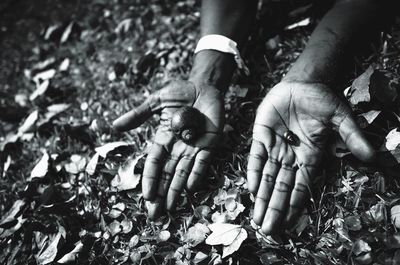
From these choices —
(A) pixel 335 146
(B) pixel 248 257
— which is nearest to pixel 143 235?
(B) pixel 248 257

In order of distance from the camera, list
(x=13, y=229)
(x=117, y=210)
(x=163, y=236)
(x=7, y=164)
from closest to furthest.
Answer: (x=163, y=236)
(x=117, y=210)
(x=13, y=229)
(x=7, y=164)

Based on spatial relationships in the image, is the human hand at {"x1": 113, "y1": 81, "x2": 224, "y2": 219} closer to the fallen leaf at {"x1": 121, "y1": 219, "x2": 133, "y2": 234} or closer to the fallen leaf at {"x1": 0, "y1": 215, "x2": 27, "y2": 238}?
the fallen leaf at {"x1": 121, "y1": 219, "x2": 133, "y2": 234}

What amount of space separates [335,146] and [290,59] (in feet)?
3.68

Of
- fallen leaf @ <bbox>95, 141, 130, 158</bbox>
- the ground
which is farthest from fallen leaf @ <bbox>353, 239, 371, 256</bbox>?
fallen leaf @ <bbox>95, 141, 130, 158</bbox>

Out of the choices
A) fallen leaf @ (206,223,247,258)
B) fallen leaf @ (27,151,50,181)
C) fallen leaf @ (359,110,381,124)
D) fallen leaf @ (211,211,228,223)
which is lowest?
fallen leaf @ (27,151,50,181)

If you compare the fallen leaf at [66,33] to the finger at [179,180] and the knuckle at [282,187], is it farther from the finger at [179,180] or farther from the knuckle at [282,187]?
the knuckle at [282,187]

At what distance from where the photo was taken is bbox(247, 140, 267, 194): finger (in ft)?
6.79

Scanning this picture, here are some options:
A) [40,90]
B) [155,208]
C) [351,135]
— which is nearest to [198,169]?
[155,208]

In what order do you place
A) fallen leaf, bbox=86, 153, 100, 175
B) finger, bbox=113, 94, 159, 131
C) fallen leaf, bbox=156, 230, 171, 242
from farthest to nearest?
fallen leaf, bbox=86, 153, 100, 175, finger, bbox=113, 94, 159, 131, fallen leaf, bbox=156, 230, 171, 242

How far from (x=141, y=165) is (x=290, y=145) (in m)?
1.09

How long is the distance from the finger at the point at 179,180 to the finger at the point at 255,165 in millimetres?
435

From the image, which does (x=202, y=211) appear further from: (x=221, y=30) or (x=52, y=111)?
(x=52, y=111)

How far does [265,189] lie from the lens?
6.65 ft

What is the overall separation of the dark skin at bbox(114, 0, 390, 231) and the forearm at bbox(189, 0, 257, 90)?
0.4 inches
